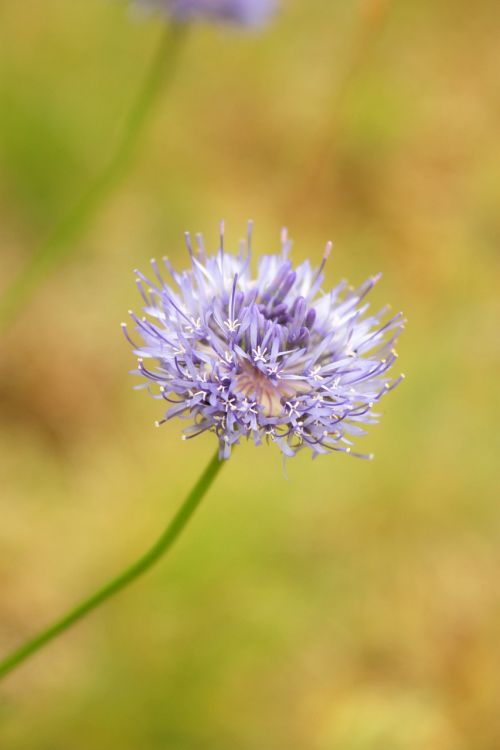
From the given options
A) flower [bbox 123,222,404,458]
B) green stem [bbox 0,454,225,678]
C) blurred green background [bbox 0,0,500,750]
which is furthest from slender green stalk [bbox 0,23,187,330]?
green stem [bbox 0,454,225,678]

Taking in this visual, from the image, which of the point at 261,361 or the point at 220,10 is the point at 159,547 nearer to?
the point at 261,361

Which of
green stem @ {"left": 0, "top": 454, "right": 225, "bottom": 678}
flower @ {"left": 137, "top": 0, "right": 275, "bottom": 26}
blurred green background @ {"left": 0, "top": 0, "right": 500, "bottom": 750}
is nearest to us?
green stem @ {"left": 0, "top": 454, "right": 225, "bottom": 678}

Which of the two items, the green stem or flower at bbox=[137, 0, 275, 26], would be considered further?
flower at bbox=[137, 0, 275, 26]

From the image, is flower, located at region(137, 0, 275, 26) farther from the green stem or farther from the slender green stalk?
the green stem

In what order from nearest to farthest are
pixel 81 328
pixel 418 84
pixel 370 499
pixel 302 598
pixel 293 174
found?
pixel 302 598
pixel 370 499
pixel 81 328
pixel 293 174
pixel 418 84

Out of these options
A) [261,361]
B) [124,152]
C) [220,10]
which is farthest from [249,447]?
[261,361]

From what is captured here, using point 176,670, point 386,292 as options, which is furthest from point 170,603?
point 386,292

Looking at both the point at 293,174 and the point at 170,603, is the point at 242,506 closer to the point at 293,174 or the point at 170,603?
the point at 170,603
